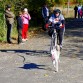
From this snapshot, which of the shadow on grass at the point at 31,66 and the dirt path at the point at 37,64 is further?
the shadow on grass at the point at 31,66

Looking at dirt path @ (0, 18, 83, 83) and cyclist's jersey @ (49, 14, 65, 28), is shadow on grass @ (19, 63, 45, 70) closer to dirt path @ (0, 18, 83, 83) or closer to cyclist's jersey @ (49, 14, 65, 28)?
dirt path @ (0, 18, 83, 83)

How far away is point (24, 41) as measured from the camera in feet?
60.1

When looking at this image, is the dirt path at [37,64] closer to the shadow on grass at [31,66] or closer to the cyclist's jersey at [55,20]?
the shadow on grass at [31,66]

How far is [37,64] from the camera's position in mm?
12508

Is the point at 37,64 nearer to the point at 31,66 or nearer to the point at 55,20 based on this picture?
the point at 31,66

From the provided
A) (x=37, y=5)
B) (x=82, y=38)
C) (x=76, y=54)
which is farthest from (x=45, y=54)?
(x=37, y=5)

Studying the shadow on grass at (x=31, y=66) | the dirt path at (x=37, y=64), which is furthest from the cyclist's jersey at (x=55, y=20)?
the shadow on grass at (x=31, y=66)

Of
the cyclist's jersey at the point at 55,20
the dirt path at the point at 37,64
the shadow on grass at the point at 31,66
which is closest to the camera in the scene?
the dirt path at the point at 37,64

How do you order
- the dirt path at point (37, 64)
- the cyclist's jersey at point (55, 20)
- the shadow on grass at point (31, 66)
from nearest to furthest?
1. the dirt path at point (37, 64)
2. the shadow on grass at point (31, 66)
3. the cyclist's jersey at point (55, 20)

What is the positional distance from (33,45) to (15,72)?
565 cm

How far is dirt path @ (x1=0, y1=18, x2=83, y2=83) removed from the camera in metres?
10.6

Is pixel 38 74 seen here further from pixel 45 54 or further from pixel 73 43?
pixel 73 43

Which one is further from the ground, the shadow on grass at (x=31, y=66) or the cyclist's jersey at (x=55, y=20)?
the cyclist's jersey at (x=55, y=20)

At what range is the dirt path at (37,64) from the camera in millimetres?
10555
